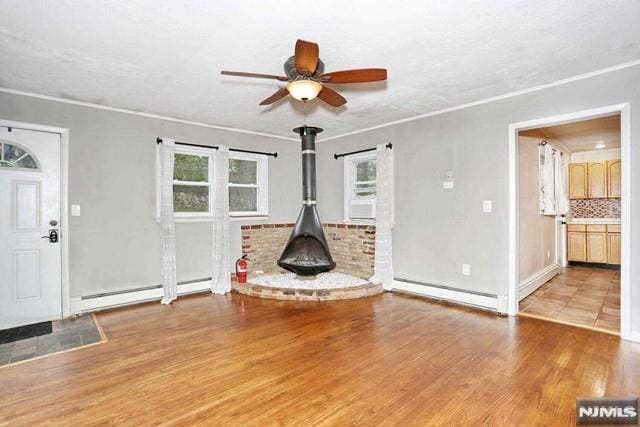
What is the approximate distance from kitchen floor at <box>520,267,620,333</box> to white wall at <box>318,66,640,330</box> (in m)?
0.53

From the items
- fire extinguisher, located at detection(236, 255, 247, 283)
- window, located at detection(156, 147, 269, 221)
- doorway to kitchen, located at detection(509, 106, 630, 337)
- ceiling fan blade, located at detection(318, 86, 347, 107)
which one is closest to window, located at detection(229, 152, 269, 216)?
window, located at detection(156, 147, 269, 221)

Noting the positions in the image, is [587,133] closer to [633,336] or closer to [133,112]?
[633,336]

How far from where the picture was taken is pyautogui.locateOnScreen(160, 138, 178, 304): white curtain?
4.24 meters

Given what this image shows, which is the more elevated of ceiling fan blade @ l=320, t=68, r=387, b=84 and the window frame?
ceiling fan blade @ l=320, t=68, r=387, b=84

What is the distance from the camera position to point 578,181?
6.56 meters

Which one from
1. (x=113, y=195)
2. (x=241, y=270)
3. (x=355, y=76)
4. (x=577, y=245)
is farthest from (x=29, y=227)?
(x=577, y=245)

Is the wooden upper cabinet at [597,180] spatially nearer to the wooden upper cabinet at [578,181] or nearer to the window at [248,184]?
the wooden upper cabinet at [578,181]

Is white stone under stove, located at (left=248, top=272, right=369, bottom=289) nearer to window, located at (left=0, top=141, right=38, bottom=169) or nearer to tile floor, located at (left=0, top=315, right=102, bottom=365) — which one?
tile floor, located at (left=0, top=315, right=102, bottom=365)

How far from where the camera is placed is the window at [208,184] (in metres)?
4.62

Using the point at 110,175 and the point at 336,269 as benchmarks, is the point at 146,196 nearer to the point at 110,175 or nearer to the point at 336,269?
the point at 110,175

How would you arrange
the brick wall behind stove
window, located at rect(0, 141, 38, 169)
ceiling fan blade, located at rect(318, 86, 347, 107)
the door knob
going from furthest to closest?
the brick wall behind stove < the door knob < window, located at rect(0, 141, 38, 169) < ceiling fan blade, located at rect(318, 86, 347, 107)

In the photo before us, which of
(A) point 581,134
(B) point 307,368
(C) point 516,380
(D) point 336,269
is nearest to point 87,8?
(B) point 307,368

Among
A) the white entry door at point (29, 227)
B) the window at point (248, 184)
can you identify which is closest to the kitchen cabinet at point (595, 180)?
the window at point (248, 184)

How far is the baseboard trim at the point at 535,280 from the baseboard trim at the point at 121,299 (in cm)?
441
